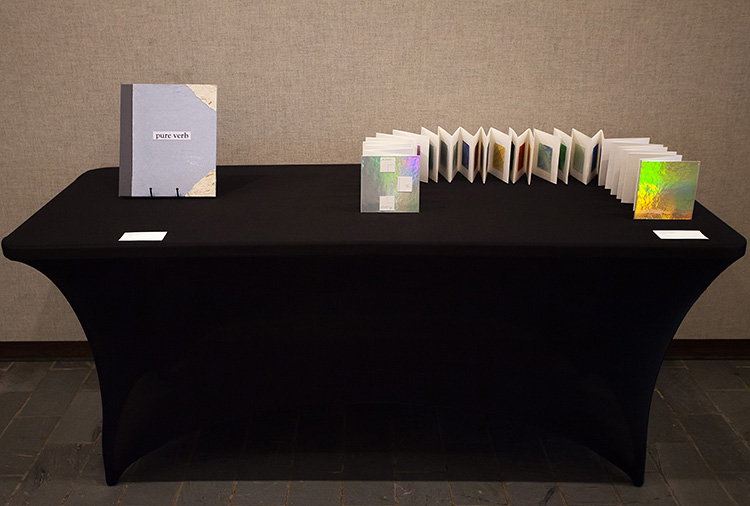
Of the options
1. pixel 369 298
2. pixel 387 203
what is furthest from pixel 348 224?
pixel 369 298

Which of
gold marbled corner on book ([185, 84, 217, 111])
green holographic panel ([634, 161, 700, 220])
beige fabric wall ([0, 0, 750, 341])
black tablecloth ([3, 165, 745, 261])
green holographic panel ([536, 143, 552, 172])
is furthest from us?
beige fabric wall ([0, 0, 750, 341])

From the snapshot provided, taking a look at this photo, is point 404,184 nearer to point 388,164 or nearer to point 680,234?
point 388,164

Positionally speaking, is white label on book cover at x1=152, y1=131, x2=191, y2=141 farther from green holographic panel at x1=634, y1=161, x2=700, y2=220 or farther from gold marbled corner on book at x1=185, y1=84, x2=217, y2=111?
green holographic panel at x1=634, y1=161, x2=700, y2=220

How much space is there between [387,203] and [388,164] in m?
0.11

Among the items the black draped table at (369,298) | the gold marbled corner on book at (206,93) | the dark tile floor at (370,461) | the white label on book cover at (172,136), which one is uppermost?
the gold marbled corner on book at (206,93)

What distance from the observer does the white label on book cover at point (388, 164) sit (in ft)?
5.76

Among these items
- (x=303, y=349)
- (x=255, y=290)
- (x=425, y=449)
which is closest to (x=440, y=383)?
(x=425, y=449)

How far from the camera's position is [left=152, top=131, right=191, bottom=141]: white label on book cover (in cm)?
190

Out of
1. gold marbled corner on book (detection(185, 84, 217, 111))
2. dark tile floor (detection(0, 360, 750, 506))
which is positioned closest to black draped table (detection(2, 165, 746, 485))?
dark tile floor (detection(0, 360, 750, 506))

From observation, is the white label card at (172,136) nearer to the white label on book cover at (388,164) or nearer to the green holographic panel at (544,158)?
the white label on book cover at (388,164)

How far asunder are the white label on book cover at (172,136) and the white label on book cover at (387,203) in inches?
22.9

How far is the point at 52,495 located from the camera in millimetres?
1970

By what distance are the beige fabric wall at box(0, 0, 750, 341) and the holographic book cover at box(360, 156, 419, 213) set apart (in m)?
0.65

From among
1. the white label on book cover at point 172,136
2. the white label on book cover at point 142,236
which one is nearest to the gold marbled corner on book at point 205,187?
the white label on book cover at point 172,136
